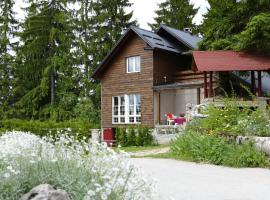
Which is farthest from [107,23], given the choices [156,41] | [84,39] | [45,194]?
[45,194]

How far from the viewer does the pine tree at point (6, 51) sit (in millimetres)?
38094

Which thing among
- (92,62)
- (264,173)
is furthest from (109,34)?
(264,173)

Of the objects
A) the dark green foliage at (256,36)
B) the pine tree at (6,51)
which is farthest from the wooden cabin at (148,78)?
the pine tree at (6,51)

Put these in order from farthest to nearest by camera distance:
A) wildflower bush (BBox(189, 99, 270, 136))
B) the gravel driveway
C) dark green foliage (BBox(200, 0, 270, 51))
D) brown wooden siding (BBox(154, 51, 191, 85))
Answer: brown wooden siding (BBox(154, 51, 191, 85)) → dark green foliage (BBox(200, 0, 270, 51)) → wildflower bush (BBox(189, 99, 270, 136)) → the gravel driveway

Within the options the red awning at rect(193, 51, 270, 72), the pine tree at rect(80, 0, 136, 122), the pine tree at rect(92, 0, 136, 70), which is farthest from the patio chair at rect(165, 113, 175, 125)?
the pine tree at rect(92, 0, 136, 70)

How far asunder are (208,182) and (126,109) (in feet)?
61.9

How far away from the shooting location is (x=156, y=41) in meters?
26.1

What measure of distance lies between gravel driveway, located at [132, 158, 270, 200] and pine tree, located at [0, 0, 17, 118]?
98.6 feet

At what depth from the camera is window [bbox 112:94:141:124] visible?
26.1m

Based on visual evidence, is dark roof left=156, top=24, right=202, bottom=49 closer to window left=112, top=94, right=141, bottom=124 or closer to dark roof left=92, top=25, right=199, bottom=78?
dark roof left=92, top=25, right=199, bottom=78

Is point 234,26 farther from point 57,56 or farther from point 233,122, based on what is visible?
point 57,56

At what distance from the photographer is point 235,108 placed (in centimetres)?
1362

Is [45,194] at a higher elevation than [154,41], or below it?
below

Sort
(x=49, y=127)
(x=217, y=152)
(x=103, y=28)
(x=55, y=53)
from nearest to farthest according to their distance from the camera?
(x=217, y=152) → (x=49, y=127) → (x=103, y=28) → (x=55, y=53)
